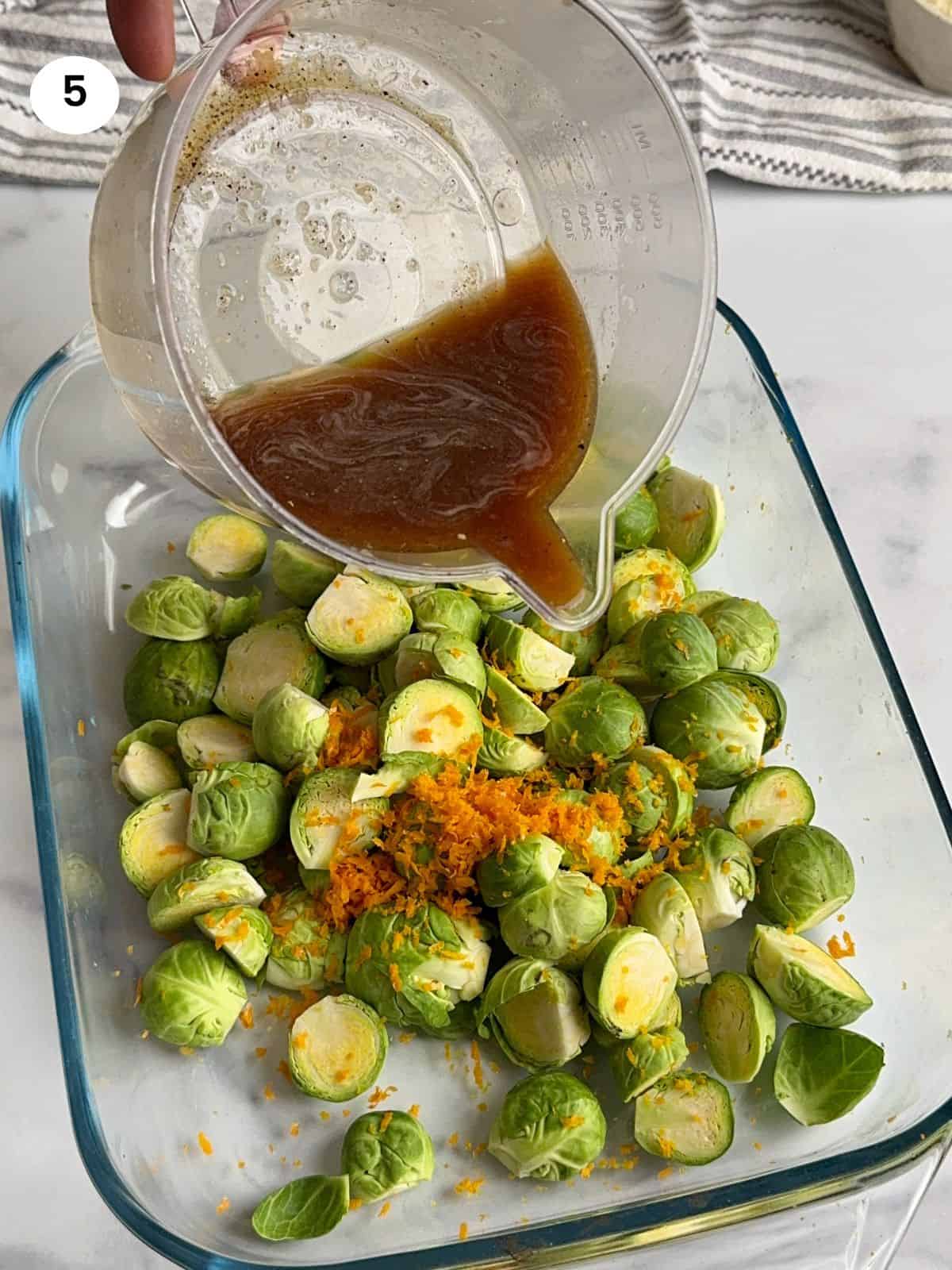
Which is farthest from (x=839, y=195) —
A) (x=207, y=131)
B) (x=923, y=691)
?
(x=207, y=131)

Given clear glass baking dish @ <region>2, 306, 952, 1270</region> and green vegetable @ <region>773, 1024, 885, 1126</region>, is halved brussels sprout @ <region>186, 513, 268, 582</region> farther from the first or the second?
green vegetable @ <region>773, 1024, 885, 1126</region>

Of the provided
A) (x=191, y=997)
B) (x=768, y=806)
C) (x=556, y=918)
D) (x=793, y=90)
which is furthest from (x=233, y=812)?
(x=793, y=90)

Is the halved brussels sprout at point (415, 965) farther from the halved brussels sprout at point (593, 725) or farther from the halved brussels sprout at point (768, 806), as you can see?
the halved brussels sprout at point (768, 806)

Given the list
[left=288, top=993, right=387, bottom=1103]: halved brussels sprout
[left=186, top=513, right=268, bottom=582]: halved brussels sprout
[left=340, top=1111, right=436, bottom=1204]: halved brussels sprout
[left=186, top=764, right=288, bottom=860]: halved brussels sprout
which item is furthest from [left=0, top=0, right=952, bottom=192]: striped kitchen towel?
[left=340, top=1111, right=436, bottom=1204]: halved brussels sprout

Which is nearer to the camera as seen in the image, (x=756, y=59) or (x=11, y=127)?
(x=11, y=127)

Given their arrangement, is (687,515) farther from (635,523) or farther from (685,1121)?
(685,1121)

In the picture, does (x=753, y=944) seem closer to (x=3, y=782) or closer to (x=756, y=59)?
(x=3, y=782)
